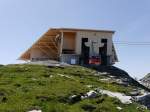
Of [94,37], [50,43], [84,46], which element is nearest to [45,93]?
[84,46]

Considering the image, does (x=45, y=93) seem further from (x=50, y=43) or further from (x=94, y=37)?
(x=50, y=43)

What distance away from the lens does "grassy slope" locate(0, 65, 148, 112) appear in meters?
28.3

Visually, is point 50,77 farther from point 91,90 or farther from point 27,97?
point 27,97

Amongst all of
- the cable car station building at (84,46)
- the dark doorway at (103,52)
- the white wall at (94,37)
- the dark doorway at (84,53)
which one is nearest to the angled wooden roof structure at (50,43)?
the cable car station building at (84,46)

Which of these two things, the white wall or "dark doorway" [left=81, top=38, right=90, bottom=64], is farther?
the white wall

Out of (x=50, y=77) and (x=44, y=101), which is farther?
(x=50, y=77)

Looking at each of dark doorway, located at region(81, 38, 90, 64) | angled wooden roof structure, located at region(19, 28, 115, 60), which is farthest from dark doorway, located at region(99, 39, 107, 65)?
angled wooden roof structure, located at region(19, 28, 115, 60)

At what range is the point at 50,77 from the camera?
4044 cm

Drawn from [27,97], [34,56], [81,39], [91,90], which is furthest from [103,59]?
[27,97]

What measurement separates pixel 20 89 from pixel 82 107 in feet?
20.5

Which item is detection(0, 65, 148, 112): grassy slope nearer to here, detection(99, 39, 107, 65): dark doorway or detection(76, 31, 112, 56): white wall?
detection(99, 39, 107, 65): dark doorway

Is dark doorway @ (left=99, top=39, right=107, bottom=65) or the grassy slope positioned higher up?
dark doorway @ (left=99, top=39, right=107, bottom=65)

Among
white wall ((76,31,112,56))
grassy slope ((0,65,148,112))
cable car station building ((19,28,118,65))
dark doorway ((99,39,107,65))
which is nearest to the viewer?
grassy slope ((0,65,148,112))

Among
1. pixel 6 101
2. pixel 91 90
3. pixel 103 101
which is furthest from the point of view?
pixel 91 90
